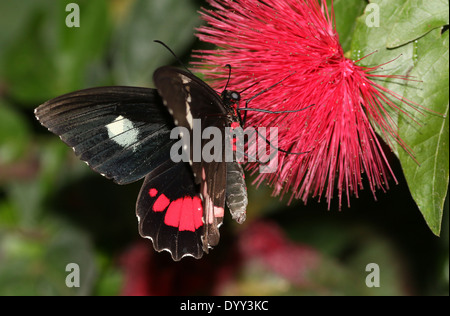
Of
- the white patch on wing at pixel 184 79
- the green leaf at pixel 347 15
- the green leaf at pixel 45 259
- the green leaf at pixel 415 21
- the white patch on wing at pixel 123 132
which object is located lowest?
the green leaf at pixel 45 259

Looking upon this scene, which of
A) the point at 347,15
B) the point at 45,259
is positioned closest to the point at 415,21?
the point at 347,15

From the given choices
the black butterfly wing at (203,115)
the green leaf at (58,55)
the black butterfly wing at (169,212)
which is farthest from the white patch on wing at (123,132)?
the green leaf at (58,55)

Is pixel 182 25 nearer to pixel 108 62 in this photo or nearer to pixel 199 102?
pixel 108 62

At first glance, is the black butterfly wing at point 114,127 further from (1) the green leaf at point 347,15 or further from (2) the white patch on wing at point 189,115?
(1) the green leaf at point 347,15

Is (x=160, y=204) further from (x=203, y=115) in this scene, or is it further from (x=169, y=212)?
(x=203, y=115)

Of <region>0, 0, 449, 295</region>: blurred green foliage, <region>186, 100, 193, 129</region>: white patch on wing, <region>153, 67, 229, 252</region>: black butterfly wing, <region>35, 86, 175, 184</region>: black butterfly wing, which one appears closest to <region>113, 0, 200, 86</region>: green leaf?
<region>0, 0, 449, 295</region>: blurred green foliage

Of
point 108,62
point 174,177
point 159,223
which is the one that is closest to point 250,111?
point 174,177

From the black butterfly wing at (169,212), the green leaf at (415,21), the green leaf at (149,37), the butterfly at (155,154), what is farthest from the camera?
the green leaf at (149,37)
